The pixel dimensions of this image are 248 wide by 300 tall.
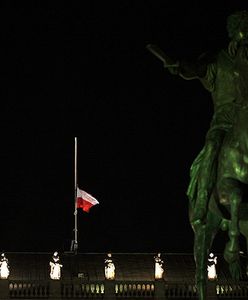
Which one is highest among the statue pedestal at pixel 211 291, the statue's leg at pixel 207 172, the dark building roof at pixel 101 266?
the dark building roof at pixel 101 266

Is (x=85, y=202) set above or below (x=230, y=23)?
above

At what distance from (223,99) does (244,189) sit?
144 cm

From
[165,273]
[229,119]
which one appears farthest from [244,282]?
[229,119]

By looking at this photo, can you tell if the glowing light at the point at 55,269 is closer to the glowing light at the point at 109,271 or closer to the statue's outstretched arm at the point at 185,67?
the glowing light at the point at 109,271

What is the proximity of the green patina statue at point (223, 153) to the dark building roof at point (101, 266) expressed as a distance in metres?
29.8

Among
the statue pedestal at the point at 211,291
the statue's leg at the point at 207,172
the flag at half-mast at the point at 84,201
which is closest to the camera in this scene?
the statue's leg at the point at 207,172

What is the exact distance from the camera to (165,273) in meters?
51.2

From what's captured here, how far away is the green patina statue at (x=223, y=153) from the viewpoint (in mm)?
18234

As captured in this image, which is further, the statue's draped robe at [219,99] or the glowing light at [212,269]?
the glowing light at [212,269]

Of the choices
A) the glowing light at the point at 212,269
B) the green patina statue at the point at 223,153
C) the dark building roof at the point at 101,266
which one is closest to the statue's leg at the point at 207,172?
the green patina statue at the point at 223,153

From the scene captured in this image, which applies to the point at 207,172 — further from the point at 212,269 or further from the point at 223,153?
the point at 212,269

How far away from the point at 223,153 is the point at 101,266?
1312 inches

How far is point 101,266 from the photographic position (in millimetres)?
51531

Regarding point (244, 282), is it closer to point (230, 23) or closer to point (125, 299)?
point (125, 299)
